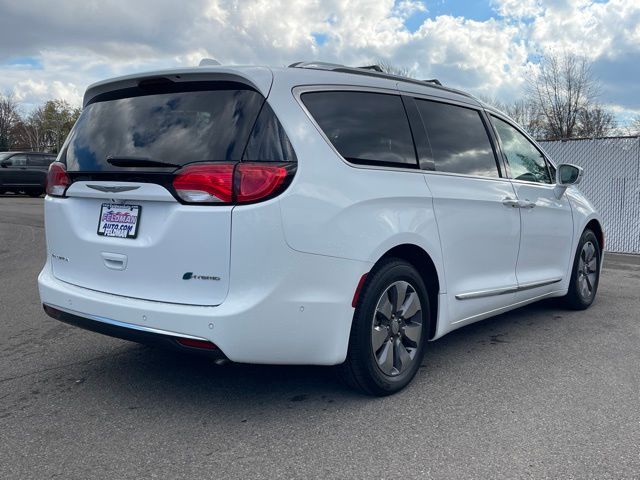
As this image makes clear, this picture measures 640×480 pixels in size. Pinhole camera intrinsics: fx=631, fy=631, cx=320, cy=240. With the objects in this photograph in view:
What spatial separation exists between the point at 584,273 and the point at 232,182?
428 centimetres

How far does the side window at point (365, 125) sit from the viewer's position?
343 cm

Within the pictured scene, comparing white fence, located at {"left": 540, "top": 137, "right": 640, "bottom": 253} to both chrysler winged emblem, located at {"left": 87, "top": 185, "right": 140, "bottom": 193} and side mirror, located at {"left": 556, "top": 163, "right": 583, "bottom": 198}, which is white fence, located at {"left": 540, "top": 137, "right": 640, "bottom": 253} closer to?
side mirror, located at {"left": 556, "top": 163, "right": 583, "bottom": 198}

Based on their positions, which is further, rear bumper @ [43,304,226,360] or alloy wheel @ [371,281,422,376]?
alloy wheel @ [371,281,422,376]

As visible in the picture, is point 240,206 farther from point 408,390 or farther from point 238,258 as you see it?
point 408,390

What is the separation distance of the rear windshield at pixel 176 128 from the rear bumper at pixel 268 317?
0.63 meters

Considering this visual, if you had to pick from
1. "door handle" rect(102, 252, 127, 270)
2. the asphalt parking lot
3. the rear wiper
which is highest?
the rear wiper

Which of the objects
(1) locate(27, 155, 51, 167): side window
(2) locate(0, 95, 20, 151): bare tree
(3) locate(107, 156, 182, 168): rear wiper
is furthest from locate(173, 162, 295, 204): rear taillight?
(2) locate(0, 95, 20, 151): bare tree

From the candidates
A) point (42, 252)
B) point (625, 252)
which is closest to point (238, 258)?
point (42, 252)

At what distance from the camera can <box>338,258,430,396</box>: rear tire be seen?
3434 millimetres

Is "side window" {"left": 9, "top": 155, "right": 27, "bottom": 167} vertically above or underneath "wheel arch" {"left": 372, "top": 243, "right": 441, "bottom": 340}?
above

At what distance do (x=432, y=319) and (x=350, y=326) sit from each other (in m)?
0.94

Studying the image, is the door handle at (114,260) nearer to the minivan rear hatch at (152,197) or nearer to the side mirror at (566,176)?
the minivan rear hatch at (152,197)

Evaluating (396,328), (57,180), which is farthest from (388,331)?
(57,180)

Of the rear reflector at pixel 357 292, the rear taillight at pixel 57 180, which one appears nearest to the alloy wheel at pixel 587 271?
the rear reflector at pixel 357 292
